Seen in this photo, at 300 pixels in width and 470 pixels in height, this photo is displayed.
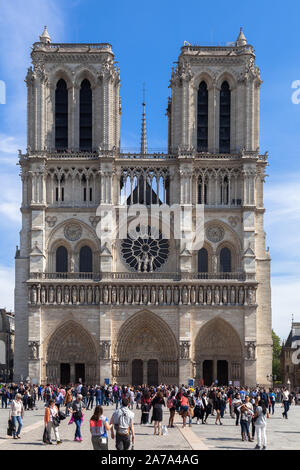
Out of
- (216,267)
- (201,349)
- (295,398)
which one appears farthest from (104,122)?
(295,398)

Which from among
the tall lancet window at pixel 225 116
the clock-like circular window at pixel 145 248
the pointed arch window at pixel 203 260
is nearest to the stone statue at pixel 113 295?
the clock-like circular window at pixel 145 248

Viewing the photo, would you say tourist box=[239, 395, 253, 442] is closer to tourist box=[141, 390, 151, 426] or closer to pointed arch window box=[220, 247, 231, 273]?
tourist box=[141, 390, 151, 426]

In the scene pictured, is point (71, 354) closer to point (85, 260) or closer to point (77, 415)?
point (85, 260)

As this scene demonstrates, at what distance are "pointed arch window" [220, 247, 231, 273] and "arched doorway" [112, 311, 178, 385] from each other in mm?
6259

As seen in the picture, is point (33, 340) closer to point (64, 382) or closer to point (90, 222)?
point (64, 382)

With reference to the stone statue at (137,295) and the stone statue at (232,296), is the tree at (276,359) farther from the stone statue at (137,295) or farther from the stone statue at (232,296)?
the stone statue at (137,295)

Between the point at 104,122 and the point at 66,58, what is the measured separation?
570cm

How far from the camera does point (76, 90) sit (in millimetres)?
64125

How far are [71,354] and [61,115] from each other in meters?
18.0

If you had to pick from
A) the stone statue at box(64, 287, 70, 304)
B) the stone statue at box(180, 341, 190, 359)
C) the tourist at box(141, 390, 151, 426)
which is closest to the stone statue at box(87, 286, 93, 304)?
the stone statue at box(64, 287, 70, 304)

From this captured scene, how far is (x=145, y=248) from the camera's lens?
2472 inches

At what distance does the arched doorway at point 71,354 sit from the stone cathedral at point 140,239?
8 cm

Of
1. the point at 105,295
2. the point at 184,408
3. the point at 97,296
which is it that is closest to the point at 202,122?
the point at 105,295

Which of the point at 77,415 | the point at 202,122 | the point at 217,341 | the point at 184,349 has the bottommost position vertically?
the point at 77,415
